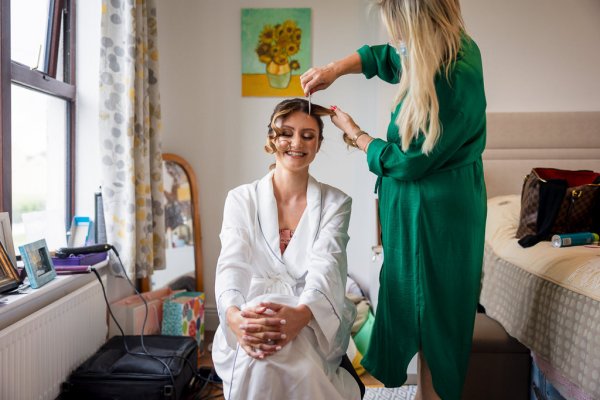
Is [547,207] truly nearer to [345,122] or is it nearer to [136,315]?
[345,122]

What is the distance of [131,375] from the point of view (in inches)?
72.6

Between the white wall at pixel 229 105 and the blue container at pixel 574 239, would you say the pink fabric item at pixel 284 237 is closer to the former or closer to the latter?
the blue container at pixel 574 239

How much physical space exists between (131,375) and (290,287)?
2.62 feet

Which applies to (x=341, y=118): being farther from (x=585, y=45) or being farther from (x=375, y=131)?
(x=585, y=45)

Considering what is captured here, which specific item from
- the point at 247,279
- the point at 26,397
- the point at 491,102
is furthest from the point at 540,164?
the point at 26,397

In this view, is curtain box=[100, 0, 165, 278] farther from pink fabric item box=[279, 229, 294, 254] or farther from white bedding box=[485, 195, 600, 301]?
white bedding box=[485, 195, 600, 301]

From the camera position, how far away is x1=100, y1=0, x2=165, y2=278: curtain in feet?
7.30

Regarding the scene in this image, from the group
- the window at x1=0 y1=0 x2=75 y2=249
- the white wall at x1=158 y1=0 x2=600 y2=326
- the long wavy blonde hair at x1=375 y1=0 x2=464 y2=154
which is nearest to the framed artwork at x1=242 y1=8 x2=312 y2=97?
the white wall at x1=158 y1=0 x2=600 y2=326

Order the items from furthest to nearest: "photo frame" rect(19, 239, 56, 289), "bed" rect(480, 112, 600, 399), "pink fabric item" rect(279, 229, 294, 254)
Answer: "photo frame" rect(19, 239, 56, 289)
"pink fabric item" rect(279, 229, 294, 254)
"bed" rect(480, 112, 600, 399)

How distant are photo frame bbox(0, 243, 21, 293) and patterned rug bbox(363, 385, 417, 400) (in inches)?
60.7

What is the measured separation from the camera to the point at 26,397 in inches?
63.4

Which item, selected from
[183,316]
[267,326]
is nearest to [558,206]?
[267,326]

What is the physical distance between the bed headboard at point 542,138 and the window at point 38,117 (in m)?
2.29

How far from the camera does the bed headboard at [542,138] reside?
110 inches
